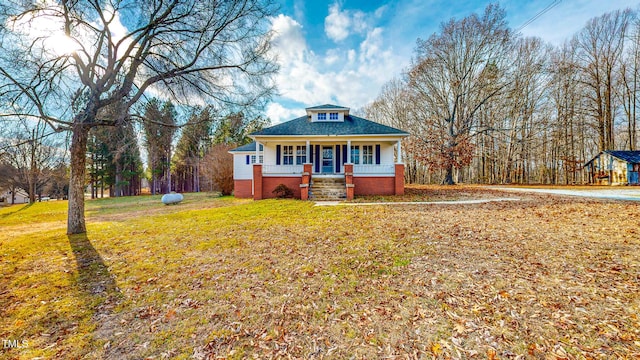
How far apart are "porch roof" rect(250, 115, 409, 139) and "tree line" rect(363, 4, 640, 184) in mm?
8349

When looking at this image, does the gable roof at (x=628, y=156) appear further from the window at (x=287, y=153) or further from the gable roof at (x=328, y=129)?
the window at (x=287, y=153)

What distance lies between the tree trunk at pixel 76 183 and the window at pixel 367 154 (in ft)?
45.5

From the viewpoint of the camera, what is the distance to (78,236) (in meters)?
7.02

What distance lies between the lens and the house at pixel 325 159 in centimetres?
1409

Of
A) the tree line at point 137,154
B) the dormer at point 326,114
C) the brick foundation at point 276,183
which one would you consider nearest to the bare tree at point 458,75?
the dormer at point 326,114

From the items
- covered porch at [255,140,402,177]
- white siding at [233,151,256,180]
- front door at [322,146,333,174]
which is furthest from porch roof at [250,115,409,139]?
white siding at [233,151,256,180]

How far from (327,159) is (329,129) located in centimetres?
211

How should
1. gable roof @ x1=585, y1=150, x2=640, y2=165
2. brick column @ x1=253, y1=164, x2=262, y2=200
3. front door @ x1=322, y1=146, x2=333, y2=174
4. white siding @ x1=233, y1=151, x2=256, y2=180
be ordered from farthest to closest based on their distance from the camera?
white siding @ x1=233, y1=151, x2=256, y2=180
gable roof @ x1=585, y1=150, x2=640, y2=165
front door @ x1=322, y1=146, x2=333, y2=174
brick column @ x1=253, y1=164, x2=262, y2=200

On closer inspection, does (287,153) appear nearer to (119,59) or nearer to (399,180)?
(399,180)

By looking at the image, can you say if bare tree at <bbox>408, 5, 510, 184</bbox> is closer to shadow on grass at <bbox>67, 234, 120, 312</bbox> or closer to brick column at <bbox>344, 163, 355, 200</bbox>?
brick column at <bbox>344, 163, 355, 200</bbox>

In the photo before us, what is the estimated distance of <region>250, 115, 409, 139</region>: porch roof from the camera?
15.2 m

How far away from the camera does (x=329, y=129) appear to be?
16.3 meters

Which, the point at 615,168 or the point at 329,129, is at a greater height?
the point at 329,129

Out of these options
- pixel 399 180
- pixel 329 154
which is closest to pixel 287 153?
pixel 329 154
